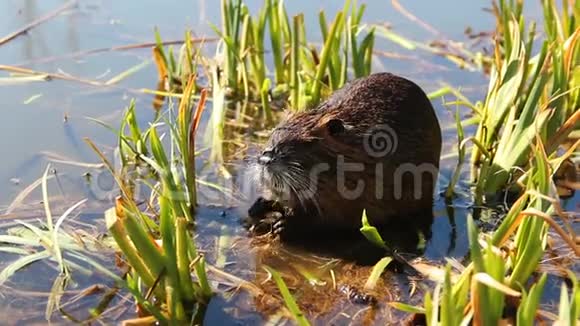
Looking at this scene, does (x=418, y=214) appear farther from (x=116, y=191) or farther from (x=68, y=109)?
(x=68, y=109)

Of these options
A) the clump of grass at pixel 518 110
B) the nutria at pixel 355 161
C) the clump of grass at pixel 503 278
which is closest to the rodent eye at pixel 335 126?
the nutria at pixel 355 161

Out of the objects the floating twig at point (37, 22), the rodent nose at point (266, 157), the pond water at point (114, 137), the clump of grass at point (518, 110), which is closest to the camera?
the pond water at point (114, 137)

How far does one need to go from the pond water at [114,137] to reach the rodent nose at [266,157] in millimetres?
358

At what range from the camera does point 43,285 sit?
10.4 feet

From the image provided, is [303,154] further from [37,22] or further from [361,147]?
[37,22]

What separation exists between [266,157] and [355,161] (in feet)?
1.40

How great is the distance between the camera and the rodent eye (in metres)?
3.65

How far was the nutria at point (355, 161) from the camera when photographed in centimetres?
364

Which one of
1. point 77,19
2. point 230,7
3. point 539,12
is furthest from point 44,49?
point 539,12

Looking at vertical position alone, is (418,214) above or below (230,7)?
below

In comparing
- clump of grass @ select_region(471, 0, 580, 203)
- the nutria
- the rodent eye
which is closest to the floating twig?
the nutria

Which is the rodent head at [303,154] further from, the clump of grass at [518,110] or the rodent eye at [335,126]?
the clump of grass at [518,110]

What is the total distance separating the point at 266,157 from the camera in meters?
3.56

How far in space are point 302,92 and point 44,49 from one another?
1996 mm
